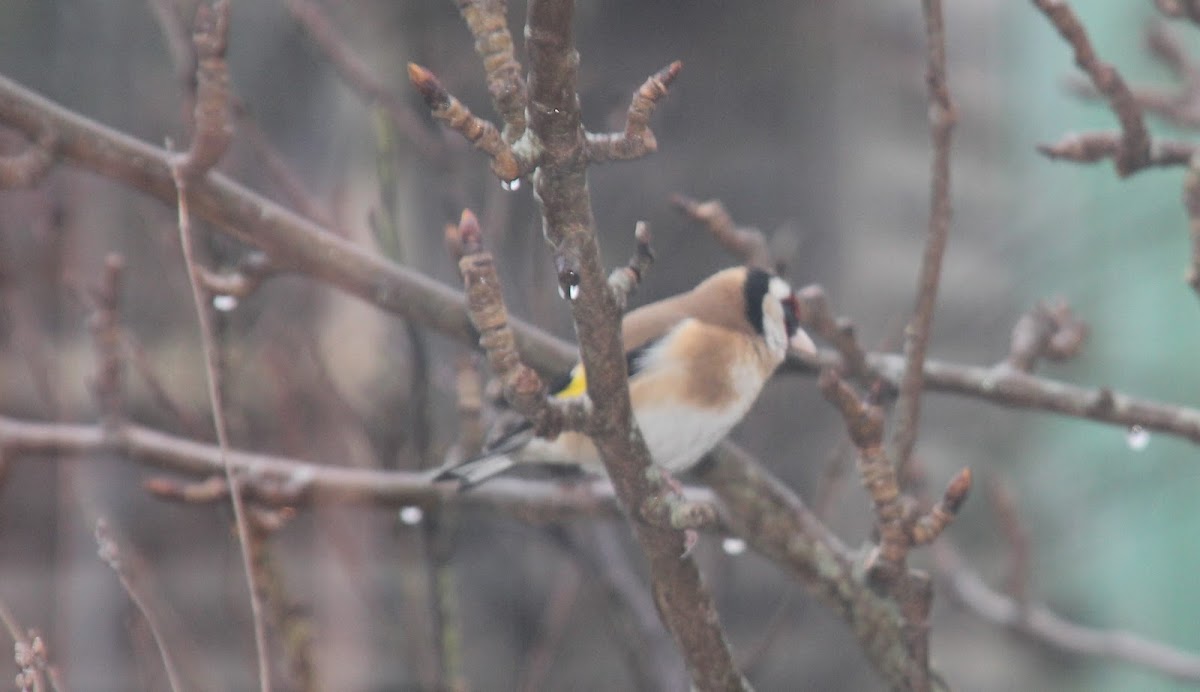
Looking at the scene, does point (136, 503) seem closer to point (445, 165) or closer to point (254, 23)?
point (254, 23)

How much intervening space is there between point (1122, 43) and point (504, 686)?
178 cm

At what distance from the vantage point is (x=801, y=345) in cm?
147

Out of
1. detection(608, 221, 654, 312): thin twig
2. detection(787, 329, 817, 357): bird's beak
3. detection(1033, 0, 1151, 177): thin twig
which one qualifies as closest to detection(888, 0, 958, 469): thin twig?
detection(1033, 0, 1151, 177): thin twig

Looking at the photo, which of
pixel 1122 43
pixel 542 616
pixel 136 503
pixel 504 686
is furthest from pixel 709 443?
pixel 1122 43

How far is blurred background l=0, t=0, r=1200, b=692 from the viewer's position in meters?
1.80

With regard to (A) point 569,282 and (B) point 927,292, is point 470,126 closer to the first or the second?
(A) point 569,282

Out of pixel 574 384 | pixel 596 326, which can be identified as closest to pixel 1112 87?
pixel 574 384

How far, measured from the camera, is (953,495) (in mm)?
998

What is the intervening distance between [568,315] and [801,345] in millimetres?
580

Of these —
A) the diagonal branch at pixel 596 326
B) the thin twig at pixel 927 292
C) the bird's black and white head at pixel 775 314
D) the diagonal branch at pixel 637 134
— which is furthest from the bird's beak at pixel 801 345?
the diagonal branch at pixel 637 134

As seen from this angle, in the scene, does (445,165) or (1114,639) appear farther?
(1114,639)

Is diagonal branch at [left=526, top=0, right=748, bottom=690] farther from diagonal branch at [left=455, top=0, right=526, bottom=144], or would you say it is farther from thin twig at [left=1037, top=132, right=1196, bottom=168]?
thin twig at [left=1037, top=132, right=1196, bottom=168]

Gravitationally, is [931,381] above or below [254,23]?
below

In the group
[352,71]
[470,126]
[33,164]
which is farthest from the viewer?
[352,71]
